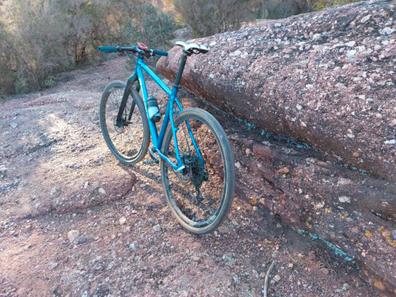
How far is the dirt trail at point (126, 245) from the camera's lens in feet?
6.56

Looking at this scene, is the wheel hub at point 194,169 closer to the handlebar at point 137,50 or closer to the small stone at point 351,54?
the handlebar at point 137,50

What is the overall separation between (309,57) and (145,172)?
5.46 ft

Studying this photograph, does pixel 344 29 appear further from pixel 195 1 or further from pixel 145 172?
pixel 195 1

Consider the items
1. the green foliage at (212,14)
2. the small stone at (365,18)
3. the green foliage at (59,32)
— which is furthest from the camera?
the green foliage at (212,14)

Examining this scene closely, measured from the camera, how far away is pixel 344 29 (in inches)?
86.7

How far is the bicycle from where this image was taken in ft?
6.78

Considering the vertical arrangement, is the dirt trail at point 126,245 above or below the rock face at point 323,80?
below

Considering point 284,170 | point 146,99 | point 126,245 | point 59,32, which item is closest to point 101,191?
point 126,245

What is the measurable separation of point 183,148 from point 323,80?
1028 mm

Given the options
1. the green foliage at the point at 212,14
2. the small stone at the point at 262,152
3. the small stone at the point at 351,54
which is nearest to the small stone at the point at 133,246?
the small stone at the point at 262,152

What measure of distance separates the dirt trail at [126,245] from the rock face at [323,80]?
0.68m

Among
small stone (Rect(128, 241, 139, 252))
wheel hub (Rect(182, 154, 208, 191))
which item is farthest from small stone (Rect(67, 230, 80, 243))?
wheel hub (Rect(182, 154, 208, 191))

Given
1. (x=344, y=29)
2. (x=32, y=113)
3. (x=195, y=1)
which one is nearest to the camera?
(x=344, y=29)

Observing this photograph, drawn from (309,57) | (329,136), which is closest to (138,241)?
(329,136)
